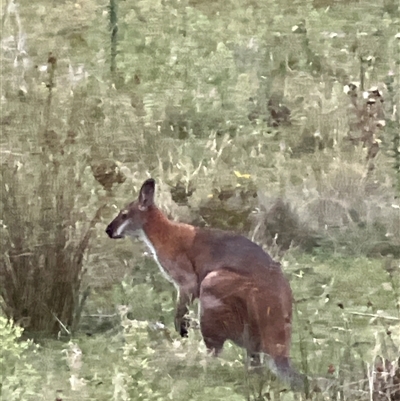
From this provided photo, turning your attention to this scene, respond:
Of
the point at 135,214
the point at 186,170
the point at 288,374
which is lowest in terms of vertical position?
the point at 288,374

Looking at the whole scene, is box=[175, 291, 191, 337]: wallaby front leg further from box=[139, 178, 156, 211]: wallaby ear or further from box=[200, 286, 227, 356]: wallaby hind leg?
box=[139, 178, 156, 211]: wallaby ear

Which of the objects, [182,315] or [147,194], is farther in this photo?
[147,194]

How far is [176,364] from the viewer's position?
189cm

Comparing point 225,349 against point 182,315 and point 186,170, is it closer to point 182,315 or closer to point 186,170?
point 182,315

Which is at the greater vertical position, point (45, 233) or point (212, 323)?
point (45, 233)

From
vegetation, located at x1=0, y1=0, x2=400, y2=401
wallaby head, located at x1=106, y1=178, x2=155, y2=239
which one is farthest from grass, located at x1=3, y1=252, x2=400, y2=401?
wallaby head, located at x1=106, y1=178, x2=155, y2=239

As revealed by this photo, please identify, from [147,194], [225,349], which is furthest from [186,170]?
[225,349]

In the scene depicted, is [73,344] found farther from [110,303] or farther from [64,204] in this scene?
[64,204]

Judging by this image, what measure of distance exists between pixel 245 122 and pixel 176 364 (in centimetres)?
65

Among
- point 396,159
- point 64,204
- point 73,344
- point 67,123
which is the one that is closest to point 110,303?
point 73,344

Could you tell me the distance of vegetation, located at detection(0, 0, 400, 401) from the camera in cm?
190

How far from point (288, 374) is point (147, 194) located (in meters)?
0.57

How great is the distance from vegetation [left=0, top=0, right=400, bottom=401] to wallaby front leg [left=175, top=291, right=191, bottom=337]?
0.03 m

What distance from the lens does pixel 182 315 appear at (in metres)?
1.91
